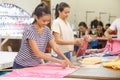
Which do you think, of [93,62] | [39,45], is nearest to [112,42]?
[93,62]

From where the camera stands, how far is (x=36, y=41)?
2.37 metres

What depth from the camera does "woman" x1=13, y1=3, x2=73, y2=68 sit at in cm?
231

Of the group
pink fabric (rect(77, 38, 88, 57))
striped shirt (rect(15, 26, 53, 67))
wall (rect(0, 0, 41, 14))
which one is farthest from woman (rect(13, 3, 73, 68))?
wall (rect(0, 0, 41, 14))

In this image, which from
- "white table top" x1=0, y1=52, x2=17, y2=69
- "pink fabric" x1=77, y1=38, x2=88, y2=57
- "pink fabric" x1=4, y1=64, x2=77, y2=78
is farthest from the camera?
"white table top" x1=0, y1=52, x2=17, y2=69

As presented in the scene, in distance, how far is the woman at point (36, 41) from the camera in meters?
2.31

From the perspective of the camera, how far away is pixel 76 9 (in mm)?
9594

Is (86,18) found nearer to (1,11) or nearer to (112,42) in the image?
(1,11)

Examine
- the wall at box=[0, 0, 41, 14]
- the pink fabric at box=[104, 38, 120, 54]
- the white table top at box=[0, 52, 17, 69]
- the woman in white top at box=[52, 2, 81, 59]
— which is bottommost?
the white table top at box=[0, 52, 17, 69]

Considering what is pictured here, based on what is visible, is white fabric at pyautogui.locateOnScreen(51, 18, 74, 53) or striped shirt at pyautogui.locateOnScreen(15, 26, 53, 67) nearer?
striped shirt at pyautogui.locateOnScreen(15, 26, 53, 67)

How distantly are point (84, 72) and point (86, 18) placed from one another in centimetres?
761

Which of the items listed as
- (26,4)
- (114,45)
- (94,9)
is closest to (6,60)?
(114,45)

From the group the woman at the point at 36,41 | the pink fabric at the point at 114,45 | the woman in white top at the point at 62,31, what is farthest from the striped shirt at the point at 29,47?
the pink fabric at the point at 114,45

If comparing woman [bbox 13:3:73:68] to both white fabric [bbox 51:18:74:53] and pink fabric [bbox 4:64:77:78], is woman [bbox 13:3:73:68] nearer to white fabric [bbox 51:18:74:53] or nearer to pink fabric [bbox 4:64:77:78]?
pink fabric [bbox 4:64:77:78]

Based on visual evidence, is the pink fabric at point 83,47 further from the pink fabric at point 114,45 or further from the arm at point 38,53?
the arm at point 38,53
